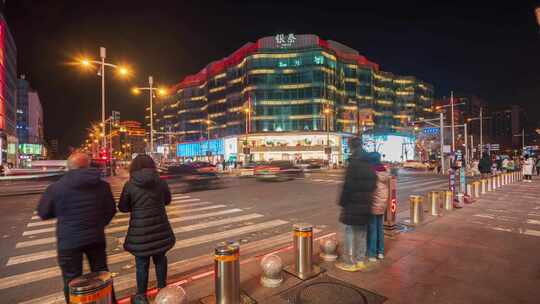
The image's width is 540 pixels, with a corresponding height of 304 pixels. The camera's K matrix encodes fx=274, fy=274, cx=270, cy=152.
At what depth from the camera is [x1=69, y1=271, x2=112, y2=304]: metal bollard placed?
2.22 metres

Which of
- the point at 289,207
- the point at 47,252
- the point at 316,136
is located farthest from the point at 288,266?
the point at 316,136

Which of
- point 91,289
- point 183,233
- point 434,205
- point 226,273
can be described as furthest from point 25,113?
point 434,205

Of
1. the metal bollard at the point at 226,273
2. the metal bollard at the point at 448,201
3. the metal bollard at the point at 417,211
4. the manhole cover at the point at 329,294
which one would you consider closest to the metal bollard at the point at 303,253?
the manhole cover at the point at 329,294

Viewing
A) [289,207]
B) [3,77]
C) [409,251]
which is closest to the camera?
[409,251]

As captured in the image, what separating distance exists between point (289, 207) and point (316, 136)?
52.2 meters

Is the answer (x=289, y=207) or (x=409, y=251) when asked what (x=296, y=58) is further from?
(x=409, y=251)

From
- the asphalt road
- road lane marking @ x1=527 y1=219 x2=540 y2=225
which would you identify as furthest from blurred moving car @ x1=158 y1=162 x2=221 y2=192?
road lane marking @ x1=527 y1=219 x2=540 y2=225

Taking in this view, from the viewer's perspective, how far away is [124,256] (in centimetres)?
550

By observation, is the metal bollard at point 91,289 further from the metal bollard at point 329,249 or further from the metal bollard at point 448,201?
the metal bollard at point 448,201

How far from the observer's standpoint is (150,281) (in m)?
4.34

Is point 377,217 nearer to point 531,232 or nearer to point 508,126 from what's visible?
point 531,232

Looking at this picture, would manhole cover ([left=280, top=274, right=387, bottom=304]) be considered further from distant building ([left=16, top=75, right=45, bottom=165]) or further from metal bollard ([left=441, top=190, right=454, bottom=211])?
distant building ([left=16, top=75, right=45, bottom=165])

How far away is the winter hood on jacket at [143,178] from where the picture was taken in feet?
10.8

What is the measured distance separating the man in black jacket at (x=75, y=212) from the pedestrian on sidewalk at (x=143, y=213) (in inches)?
12.1
